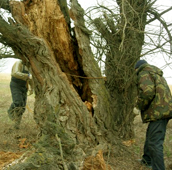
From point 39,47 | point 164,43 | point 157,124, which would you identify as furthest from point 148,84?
point 39,47

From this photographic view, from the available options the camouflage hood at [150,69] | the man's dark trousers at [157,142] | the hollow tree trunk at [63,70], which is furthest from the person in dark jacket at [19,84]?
the man's dark trousers at [157,142]

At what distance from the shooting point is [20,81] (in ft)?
18.3

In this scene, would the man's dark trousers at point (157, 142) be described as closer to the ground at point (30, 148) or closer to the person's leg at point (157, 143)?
the person's leg at point (157, 143)

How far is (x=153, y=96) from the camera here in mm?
3254

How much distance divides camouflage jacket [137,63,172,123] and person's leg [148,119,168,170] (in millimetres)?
121

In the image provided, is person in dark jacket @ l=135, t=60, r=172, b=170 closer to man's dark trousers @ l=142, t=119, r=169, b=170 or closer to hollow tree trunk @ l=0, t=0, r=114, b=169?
man's dark trousers @ l=142, t=119, r=169, b=170

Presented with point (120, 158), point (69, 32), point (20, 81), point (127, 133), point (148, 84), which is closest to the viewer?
point (148, 84)

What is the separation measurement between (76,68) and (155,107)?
4.75 feet

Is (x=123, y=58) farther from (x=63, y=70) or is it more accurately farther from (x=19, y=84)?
(x=19, y=84)

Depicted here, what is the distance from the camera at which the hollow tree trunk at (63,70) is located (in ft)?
10.7

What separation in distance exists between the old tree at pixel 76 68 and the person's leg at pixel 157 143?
2.21ft

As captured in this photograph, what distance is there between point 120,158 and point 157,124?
2.73 feet

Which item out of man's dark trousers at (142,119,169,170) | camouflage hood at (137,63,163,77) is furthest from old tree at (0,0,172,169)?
man's dark trousers at (142,119,169,170)

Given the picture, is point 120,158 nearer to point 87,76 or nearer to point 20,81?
point 87,76
